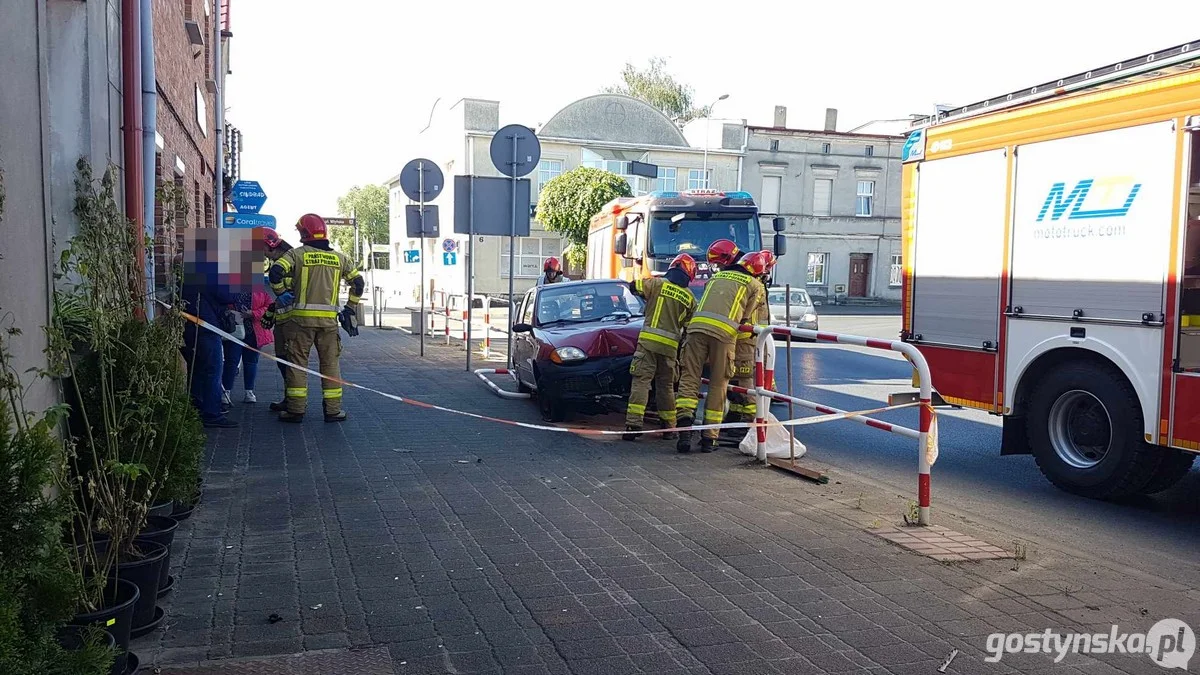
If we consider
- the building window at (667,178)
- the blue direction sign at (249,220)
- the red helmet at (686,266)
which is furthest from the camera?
the building window at (667,178)

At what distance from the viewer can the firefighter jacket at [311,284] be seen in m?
9.22

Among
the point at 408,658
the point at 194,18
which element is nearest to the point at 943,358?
the point at 408,658

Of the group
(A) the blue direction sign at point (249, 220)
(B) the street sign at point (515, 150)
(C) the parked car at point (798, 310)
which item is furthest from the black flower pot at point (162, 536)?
(C) the parked car at point (798, 310)

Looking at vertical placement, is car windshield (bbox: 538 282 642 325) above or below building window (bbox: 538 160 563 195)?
below

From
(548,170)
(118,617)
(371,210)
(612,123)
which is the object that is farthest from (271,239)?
(371,210)

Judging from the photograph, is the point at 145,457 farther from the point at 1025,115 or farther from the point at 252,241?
the point at 1025,115

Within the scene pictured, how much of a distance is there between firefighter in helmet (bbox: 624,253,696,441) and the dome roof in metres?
34.7

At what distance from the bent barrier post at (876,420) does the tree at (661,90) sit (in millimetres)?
50605

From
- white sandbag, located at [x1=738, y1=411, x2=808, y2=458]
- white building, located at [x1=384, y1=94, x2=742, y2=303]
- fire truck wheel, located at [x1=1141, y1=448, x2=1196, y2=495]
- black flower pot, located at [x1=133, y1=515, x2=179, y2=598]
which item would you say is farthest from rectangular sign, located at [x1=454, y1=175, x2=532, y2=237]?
white building, located at [x1=384, y1=94, x2=742, y2=303]

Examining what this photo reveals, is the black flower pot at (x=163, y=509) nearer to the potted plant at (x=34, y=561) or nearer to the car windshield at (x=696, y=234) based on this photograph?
the potted plant at (x=34, y=561)

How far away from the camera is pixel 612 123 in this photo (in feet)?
143

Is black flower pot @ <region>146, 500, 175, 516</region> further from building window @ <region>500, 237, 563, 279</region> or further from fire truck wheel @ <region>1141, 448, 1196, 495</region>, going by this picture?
building window @ <region>500, 237, 563, 279</region>

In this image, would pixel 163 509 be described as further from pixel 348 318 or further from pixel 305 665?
pixel 348 318

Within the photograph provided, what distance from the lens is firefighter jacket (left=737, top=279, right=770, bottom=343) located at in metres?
8.38
